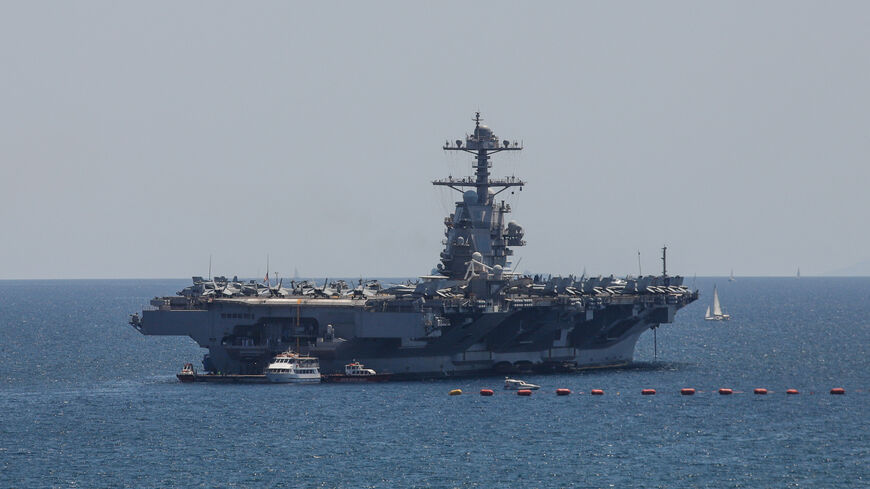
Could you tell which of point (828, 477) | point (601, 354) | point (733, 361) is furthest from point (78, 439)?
point (733, 361)

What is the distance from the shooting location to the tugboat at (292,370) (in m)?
69.9

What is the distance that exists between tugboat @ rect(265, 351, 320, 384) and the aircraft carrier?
115 centimetres

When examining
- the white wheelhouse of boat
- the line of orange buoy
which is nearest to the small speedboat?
the line of orange buoy

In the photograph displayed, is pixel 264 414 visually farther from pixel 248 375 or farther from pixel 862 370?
pixel 862 370

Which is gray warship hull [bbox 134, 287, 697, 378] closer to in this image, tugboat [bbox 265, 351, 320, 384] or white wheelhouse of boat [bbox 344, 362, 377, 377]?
white wheelhouse of boat [bbox 344, 362, 377, 377]

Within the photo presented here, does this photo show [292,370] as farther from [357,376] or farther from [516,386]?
[516,386]

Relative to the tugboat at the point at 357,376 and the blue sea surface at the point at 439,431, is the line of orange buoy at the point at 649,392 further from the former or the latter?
the tugboat at the point at 357,376

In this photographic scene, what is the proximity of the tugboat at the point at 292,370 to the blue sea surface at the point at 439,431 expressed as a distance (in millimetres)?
1035

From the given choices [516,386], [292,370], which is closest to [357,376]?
[292,370]

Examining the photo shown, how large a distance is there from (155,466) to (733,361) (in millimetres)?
50271

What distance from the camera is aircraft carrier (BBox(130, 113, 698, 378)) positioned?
71750 millimetres

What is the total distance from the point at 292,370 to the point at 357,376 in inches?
134

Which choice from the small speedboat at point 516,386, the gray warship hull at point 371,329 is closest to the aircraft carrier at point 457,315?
the gray warship hull at point 371,329

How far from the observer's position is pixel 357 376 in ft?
234
